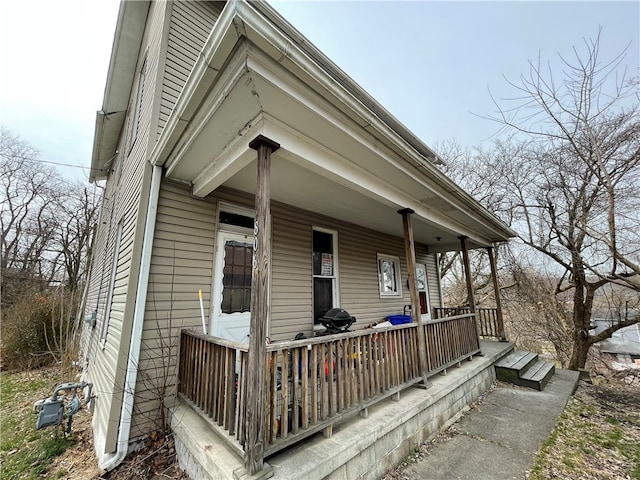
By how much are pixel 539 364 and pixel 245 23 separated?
8.22 m

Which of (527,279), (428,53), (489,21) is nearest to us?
(489,21)

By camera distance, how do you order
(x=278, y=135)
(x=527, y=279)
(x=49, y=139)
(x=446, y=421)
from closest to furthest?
(x=278, y=135)
(x=446, y=421)
(x=527, y=279)
(x=49, y=139)

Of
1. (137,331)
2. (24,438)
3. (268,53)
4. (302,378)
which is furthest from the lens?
(24,438)

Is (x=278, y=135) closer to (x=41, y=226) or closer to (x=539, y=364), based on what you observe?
(x=539, y=364)

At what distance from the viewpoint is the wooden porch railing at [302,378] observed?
216 centimetres

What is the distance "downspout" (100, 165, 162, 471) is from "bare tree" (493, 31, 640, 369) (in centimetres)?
588

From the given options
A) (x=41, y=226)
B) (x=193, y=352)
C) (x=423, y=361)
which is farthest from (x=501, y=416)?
(x=41, y=226)

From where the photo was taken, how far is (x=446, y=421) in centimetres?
364

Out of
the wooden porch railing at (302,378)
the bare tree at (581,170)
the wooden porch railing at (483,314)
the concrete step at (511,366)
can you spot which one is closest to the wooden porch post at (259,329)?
the wooden porch railing at (302,378)

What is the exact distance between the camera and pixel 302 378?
7.72 feet

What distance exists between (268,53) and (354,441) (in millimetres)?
3161

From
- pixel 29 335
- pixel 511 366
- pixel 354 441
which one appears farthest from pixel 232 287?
pixel 29 335

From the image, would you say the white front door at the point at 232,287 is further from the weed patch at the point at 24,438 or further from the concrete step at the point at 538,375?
the concrete step at the point at 538,375

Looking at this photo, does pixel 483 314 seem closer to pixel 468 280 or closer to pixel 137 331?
pixel 468 280
